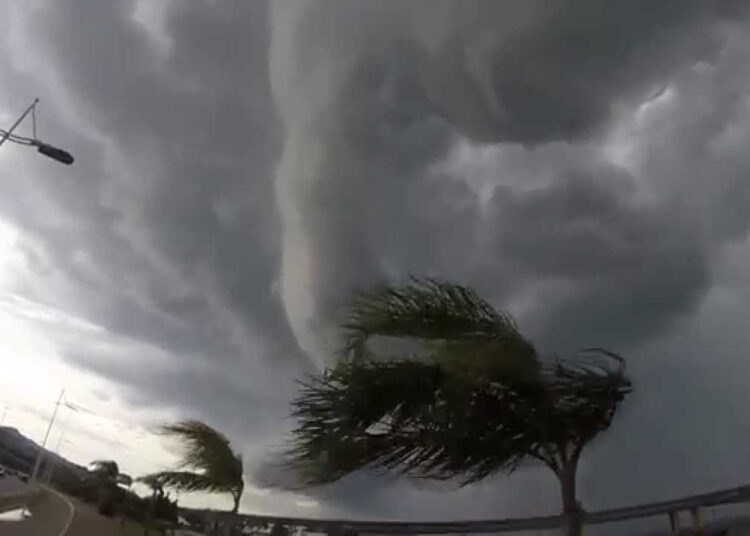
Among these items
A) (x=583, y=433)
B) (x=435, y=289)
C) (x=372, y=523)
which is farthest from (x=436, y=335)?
(x=372, y=523)

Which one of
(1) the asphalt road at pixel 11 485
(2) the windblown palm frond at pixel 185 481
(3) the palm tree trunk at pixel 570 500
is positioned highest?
(2) the windblown palm frond at pixel 185 481

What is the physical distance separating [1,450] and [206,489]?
5020mm

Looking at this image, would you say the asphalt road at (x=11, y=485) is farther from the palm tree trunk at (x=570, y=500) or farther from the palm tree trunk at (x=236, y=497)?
the palm tree trunk at (x=570, y=500)

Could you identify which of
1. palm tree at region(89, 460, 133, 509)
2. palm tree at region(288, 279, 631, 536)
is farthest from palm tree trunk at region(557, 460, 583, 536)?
palm tree at region(89, 460, 133, 509)

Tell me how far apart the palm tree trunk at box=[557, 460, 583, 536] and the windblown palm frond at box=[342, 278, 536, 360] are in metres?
0.95

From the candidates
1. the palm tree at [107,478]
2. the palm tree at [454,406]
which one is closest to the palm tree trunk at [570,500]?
the palm tree at [454,406]

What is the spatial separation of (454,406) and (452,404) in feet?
0.08

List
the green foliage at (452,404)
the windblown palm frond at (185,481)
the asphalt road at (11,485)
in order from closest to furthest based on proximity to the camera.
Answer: the green foliage at (452,404), the asphalt road at (11,485), the windblown palm frond at (185,481)

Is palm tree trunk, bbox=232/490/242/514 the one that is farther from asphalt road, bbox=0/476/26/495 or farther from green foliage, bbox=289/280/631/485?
green foliage, bbox=289/280/631/485

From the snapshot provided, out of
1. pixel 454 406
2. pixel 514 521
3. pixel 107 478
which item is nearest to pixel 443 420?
pixel 454 406

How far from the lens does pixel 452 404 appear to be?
5297 mm

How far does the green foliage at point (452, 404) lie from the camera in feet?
17.2

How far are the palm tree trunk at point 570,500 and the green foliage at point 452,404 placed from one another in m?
0.04

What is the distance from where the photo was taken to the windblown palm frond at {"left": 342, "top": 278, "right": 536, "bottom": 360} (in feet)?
17.6
